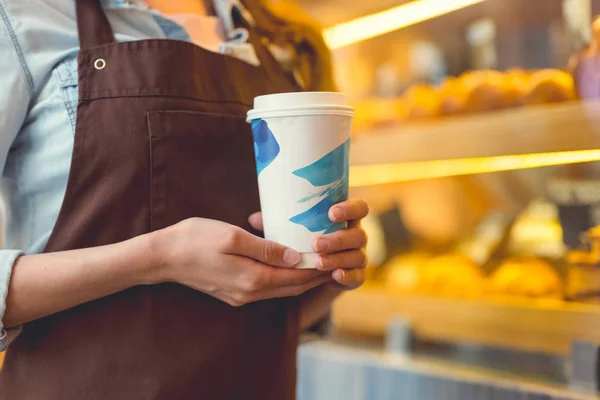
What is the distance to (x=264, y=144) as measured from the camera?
833 mm

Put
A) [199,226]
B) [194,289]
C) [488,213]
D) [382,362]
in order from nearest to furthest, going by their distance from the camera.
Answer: [199,226] → [194,289] → [382,362] → [488,213]

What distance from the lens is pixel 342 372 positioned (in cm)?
158

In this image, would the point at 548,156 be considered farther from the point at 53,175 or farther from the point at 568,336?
the point at 53,175

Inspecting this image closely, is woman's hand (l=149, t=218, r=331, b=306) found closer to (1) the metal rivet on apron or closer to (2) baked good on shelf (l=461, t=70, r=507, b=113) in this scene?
(1) the metal rivet on apron

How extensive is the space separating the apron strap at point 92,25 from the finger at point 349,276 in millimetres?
449

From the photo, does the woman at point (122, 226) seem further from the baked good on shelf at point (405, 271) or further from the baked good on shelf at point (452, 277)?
the baked good on shelf at point (405, 271)

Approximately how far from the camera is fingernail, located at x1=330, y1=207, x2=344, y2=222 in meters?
0.82

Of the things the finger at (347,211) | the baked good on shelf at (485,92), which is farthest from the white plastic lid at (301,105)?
the baked good on shelf at (485,92)

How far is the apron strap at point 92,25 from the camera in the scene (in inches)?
34.0

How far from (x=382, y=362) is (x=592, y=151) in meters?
0.68

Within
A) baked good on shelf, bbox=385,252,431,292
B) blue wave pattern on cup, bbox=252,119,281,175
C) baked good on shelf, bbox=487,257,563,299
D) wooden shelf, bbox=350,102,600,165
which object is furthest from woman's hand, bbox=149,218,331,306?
baked good on shelf, bbox=385,252,431,292

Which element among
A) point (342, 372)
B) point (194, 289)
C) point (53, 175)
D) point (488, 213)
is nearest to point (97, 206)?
point (53, 175)

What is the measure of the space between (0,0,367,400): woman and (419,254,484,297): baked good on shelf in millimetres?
826

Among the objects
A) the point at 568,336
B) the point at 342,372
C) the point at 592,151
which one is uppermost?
the point at 592,151
